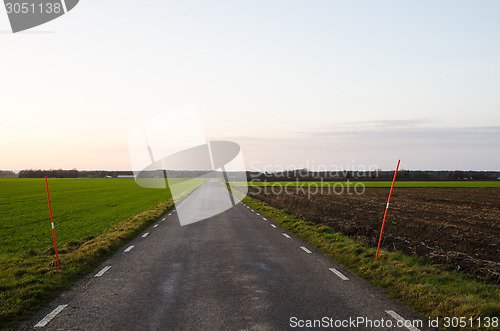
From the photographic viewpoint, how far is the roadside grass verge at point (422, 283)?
17.9 ft

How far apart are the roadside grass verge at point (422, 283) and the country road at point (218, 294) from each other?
36 cm

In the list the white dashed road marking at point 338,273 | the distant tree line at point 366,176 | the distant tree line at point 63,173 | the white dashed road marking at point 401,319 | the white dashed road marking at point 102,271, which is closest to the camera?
the white dashed road marking at point 401,319

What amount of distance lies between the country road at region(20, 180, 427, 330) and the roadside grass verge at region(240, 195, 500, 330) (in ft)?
1.18

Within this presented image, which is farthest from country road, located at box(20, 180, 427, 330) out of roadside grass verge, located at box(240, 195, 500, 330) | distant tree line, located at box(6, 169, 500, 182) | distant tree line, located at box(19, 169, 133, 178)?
distant tree line, located at box(19, 169, 133, 178)

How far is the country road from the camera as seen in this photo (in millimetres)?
4984

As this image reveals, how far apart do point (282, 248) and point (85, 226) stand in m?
11.8

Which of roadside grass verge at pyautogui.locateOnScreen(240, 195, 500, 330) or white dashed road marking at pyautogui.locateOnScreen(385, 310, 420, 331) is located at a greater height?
white dashed road marking at pyautogui.locateOnScreen(385, 310, 420, 331)

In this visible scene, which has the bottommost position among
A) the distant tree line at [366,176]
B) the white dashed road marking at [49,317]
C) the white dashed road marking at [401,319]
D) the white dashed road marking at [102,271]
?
the distant tree line at [366,176]

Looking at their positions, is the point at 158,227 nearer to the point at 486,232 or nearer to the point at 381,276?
the point at 381,276

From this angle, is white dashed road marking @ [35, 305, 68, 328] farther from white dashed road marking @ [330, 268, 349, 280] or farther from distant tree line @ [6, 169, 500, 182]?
distant tree line @ [6, 169, 500, 182]

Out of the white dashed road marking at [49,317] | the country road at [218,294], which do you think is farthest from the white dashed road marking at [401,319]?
the white dashed road marking at [49,317]

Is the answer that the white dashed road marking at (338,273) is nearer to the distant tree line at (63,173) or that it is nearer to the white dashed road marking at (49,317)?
the white dashed road marking at (49,317)

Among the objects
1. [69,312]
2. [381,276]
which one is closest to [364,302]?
[381,276]

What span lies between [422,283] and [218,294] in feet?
13.6
